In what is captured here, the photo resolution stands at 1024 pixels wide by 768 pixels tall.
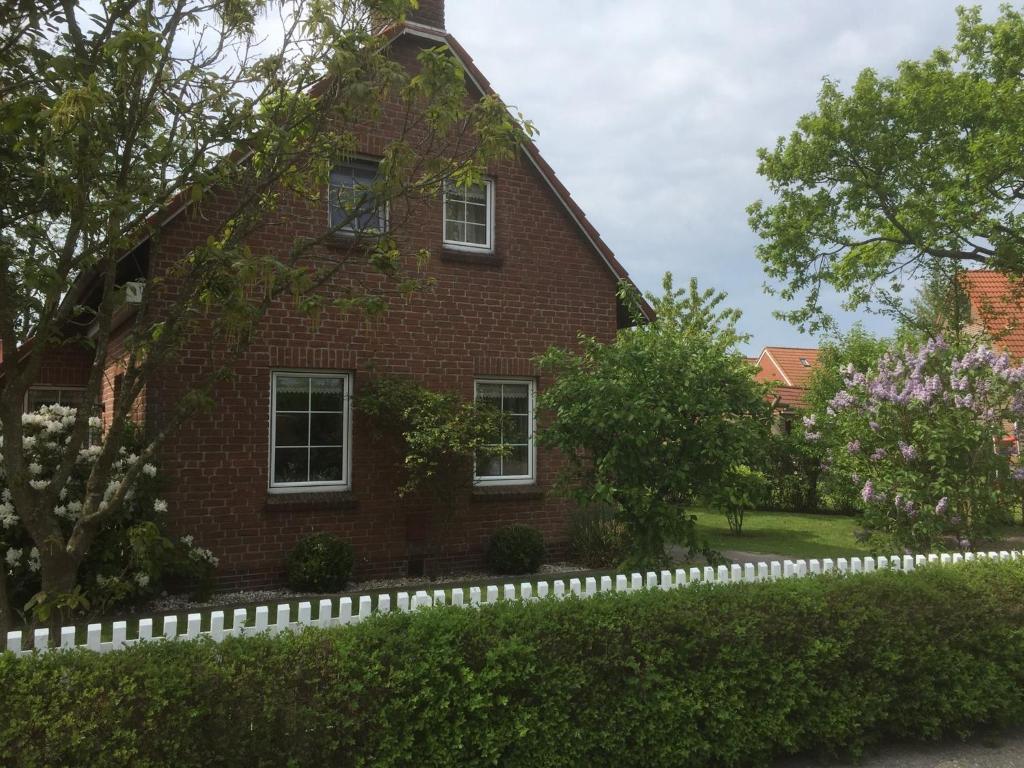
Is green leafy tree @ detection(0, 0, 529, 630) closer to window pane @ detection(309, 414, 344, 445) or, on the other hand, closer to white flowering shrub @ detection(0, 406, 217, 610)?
white flowering shrub @ detection(0, 406, 217, 610)

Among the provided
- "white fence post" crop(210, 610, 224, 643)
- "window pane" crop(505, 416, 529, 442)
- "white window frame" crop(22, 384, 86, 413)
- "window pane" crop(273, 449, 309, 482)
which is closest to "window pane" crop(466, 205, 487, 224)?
"window pane" crop(505, 416, 529, 442)

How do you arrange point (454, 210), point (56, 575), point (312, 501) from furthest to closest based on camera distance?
point (454, 210) → point (312, 501) → point (56, 575)

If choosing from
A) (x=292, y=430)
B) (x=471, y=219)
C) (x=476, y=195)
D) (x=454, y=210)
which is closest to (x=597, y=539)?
(x=292, y=430)

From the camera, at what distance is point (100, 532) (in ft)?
27.3

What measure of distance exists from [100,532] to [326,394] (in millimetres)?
3124

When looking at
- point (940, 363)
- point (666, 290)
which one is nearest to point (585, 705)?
point (940, 363)

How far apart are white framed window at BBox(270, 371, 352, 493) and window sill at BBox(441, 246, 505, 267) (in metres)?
2.17

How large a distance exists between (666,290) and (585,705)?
2584 cm

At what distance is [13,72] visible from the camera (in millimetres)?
6242

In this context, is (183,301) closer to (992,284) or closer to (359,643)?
(359,643)

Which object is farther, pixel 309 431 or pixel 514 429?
pixel 514 429

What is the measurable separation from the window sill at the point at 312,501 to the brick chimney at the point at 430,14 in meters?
6.32

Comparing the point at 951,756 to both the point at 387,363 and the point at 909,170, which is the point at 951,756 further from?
the point at 909,170

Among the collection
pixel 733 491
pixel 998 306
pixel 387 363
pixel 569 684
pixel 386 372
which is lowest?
pixel 569 684
